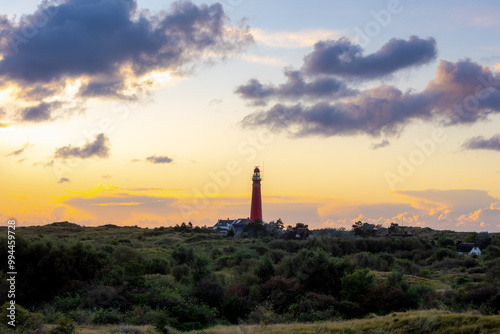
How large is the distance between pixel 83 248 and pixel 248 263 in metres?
15.4

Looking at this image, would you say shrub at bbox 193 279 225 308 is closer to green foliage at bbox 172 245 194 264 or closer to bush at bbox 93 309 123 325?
bush at bbox 93 309 123 325

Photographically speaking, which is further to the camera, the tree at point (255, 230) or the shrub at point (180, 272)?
the tree at point (255, 230)

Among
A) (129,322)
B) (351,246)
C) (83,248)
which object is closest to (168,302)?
(129,322)

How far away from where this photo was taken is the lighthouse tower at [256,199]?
274ft

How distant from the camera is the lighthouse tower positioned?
274 feet

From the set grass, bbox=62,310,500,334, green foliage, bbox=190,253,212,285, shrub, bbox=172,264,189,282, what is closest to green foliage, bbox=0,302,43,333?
grass, bbox=62,310,500,334

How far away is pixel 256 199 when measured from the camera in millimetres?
84375

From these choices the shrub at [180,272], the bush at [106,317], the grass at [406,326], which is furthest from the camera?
the shrub at [180,272]

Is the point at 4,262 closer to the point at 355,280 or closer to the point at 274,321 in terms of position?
the point at 274,321

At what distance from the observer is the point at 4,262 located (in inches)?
1137

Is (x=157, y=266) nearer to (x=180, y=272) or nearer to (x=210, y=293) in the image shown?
(x=180, y=272)

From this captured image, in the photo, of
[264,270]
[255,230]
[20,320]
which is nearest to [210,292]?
[264,270]

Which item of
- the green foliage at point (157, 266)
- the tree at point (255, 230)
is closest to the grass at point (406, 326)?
the green foliage at point (157, 266)

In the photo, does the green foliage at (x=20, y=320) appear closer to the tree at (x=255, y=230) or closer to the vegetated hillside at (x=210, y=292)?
the vegetated hillside at (x=210, y=292)
